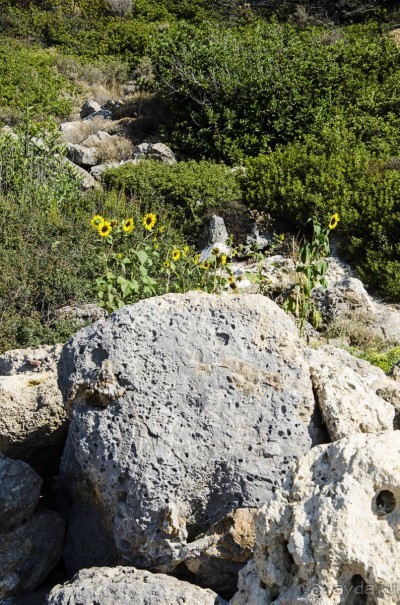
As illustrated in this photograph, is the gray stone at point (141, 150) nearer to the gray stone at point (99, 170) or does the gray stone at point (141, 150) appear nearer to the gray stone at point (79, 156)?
the gray stone at point (99, 170)

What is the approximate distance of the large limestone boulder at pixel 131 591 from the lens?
2.96 metres

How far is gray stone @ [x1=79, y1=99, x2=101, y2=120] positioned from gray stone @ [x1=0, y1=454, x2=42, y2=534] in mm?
11594

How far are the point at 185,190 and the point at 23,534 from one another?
5.89 metres

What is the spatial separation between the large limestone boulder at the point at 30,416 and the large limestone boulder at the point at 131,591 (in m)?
0.92

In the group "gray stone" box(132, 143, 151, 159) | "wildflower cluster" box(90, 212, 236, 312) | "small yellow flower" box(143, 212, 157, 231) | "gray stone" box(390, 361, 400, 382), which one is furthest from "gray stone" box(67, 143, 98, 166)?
"gray stone" box(390, 361, 400, 382)

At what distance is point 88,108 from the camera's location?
1452 cm

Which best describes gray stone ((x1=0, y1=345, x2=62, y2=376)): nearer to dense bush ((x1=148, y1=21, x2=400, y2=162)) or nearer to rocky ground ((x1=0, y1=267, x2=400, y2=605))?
rocky ground ((x1=0, y1=267, x2=400, y2=605))

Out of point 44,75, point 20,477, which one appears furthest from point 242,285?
point 44,75

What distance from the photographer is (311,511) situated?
261cm

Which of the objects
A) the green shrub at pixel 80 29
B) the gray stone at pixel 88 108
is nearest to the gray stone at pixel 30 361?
the gray stone at pixel 88 108

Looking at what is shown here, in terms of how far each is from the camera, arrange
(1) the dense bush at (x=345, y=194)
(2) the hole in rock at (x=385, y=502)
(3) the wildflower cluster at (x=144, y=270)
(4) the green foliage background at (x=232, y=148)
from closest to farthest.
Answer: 1. (2) the hole in rock at (x=385, y=502)
2. (3) the wildflower cluster at (x=144, y=270)
3. (4) the green foliage background at (x=232, y=148)
4. (1) the dense bush at (x=345, y=194)

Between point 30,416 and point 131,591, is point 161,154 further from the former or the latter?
point 131,591

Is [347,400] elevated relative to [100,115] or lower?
elevated

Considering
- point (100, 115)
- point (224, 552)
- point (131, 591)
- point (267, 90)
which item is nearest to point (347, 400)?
point (224, 552)
